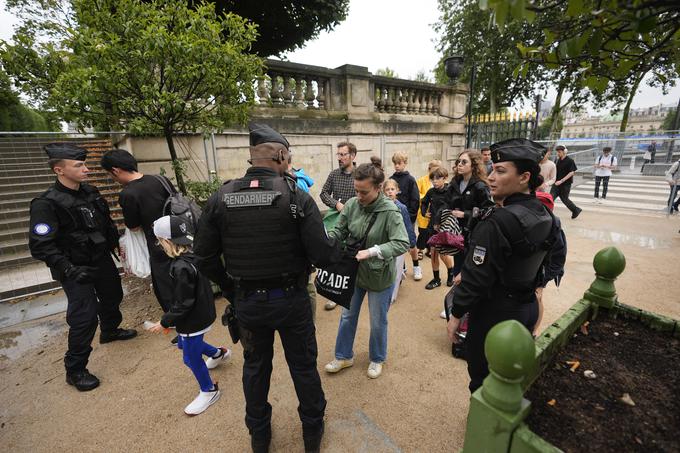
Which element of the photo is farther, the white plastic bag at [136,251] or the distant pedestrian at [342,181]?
the distant pedestrian at [342,181]

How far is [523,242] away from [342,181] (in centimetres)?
313

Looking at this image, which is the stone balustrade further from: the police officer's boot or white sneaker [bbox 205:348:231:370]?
the police officer's boot

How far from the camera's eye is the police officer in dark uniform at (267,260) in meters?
1.89

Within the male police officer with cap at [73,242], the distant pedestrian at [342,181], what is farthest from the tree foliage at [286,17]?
the male police officer with cap at [73,242]

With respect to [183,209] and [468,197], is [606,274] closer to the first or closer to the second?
[468,197]

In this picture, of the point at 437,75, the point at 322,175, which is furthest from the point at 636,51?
the point at 437,75

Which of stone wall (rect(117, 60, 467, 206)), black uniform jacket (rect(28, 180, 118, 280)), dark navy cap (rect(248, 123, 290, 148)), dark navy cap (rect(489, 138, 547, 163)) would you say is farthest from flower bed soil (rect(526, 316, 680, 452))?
stone wall (rect(117, 60, 467, 206))

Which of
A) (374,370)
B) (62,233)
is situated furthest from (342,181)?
(62,233)

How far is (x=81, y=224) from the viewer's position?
3.06m

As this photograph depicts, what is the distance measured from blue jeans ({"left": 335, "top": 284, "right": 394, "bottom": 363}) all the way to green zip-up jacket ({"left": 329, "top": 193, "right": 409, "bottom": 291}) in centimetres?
11

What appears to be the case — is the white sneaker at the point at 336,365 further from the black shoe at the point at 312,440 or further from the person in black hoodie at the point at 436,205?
the person in black hoodie at the point at 436,205

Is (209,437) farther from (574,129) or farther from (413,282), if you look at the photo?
(574,129)

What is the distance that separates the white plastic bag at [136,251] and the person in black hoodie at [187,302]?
1.09 meters

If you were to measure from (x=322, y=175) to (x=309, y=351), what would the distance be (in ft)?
18.2
